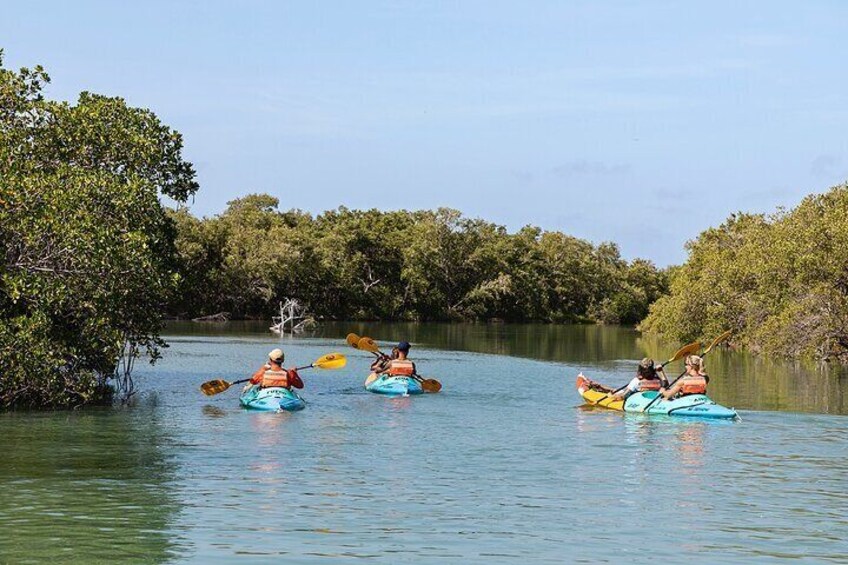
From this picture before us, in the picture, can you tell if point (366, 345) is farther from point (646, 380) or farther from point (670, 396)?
point (670, 396)

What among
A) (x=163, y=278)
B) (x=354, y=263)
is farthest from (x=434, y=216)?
Result: (x=163, y=278)

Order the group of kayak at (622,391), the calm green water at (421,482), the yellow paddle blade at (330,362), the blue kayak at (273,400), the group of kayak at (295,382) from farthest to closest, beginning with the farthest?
the yellow paddle blade at (330,362), the group of kayak at (295,382), the blue kayak at (273,400), the group of kayak at (622,391), the calm green water at (421,482)

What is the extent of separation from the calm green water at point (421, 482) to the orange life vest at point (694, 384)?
2.94 feet

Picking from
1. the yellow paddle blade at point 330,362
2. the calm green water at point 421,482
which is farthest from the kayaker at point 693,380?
the yellow paddle blade at point 330,362

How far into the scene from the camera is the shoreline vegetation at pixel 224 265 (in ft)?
81.5

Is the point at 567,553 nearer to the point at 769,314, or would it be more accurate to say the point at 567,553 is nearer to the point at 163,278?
the point at 163,278

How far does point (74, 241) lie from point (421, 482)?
1010 cm

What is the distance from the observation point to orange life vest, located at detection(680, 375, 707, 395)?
85.8 feet

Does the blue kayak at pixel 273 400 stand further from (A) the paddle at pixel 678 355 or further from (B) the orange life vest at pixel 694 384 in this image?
(B) the orange life vest at pixel 694 384

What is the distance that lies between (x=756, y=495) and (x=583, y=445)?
5383 mm

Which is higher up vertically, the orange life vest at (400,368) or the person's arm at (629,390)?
the orange life vest at (400,368)

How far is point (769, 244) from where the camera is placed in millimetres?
52188

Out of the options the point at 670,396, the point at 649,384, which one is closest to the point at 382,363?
the point at 649,384

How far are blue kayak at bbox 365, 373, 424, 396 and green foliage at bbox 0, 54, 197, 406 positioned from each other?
637 centimetres
